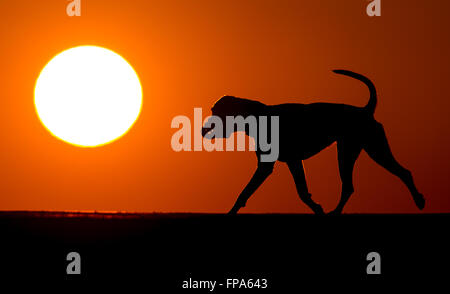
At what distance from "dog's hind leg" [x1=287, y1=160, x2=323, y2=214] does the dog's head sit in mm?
1095

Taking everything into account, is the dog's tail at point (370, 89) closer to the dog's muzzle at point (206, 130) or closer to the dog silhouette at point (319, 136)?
the dog silhouette at point (319, 136)

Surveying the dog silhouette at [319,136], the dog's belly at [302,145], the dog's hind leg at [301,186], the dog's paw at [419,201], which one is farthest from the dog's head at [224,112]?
the dog's paw at [419,201]

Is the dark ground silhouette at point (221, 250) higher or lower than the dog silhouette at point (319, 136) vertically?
lower

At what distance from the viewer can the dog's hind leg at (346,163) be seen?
12.2m

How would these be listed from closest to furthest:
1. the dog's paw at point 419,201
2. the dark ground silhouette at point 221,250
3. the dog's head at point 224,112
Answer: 1. the dark ground silhouette at point 221,250
2. the dog's paw at point 419,201
3. the dog's head at point 224,112

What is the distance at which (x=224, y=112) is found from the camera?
12.5 meters

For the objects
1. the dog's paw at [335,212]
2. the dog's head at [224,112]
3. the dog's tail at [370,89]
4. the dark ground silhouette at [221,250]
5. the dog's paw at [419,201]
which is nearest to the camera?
the dark ground silhouette at [221,250]

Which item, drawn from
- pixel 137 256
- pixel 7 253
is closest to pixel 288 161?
pixel 137 256

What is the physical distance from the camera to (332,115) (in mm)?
12344

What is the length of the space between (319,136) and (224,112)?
1669 millimetres

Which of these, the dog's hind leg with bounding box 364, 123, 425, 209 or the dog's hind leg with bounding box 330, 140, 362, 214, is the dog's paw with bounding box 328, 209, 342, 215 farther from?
the dog's hind leg with bounding box 364, 123, 425, 209

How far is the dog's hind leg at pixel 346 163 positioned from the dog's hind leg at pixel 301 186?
0.43 meters
